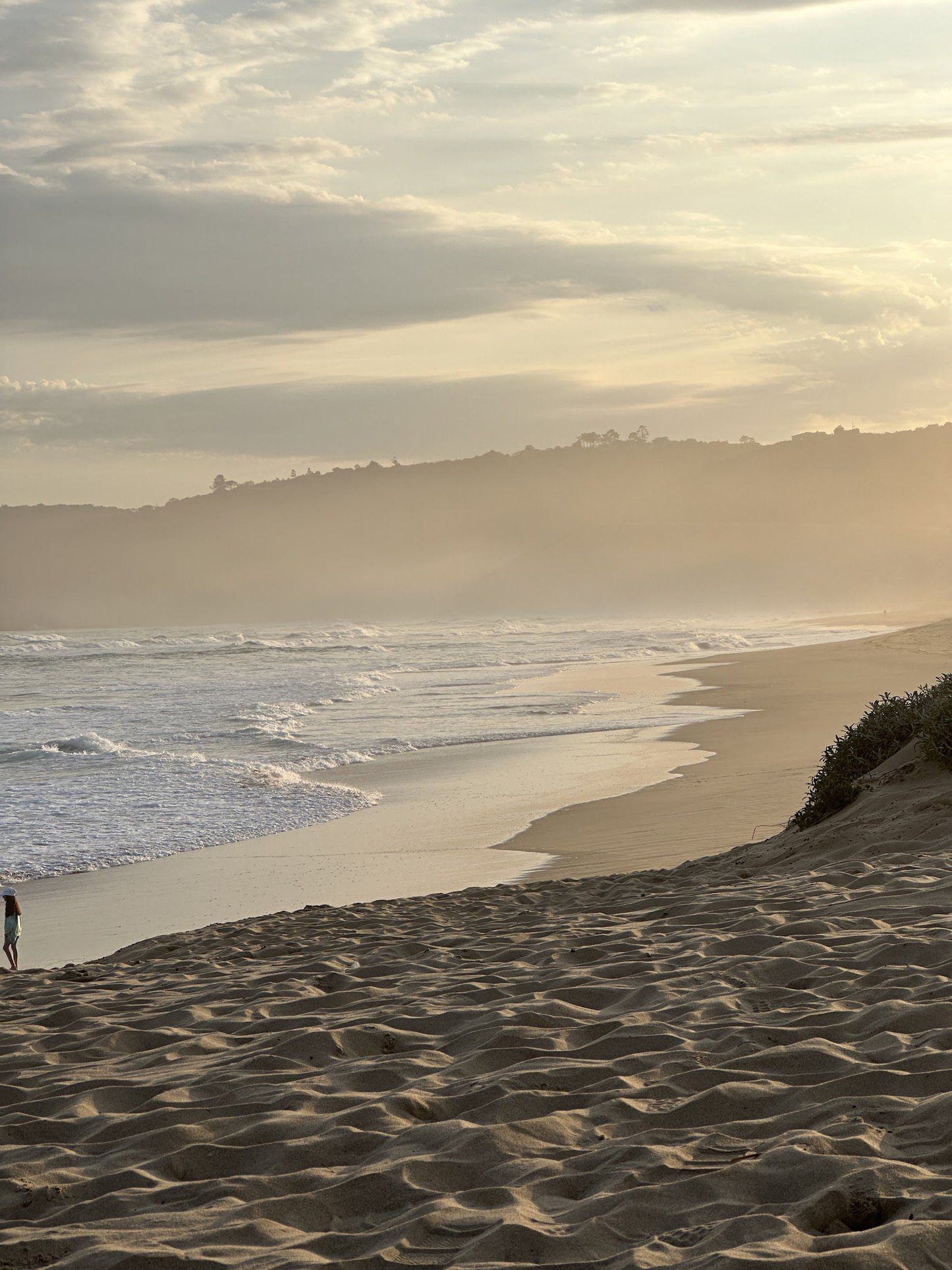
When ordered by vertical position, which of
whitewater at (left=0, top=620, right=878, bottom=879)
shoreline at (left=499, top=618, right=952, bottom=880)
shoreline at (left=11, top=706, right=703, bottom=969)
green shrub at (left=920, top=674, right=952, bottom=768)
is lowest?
shoreline at (left=499, top=618, right=952, bottom=880)

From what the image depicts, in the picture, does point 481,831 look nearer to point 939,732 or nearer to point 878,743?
point 878,743

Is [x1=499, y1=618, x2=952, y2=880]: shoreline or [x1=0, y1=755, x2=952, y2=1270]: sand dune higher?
[x1=0, y1=755, x2=952, y2=1270]: sand dune

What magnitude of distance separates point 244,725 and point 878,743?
16417mm

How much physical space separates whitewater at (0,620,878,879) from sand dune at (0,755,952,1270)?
7017 millimetres

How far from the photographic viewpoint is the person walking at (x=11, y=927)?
313 inches

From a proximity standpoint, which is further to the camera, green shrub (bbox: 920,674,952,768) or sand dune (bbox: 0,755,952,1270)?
green shrub (bbox: 920,674,952,768)

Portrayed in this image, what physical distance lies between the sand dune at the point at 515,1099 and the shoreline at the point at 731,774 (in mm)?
4375

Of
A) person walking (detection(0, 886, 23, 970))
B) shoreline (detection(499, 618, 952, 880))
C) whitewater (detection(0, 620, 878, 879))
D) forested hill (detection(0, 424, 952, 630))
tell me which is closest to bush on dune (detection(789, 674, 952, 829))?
shoreline (detection(499, 618, 952, 880))

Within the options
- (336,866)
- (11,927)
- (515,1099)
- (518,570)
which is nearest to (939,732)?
(336,866)

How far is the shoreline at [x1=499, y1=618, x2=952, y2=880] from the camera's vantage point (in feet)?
37.1

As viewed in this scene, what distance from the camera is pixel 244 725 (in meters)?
24.2

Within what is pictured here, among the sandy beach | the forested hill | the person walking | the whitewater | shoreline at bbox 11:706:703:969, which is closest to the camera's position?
the person walking

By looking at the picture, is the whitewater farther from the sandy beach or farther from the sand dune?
the sand dune

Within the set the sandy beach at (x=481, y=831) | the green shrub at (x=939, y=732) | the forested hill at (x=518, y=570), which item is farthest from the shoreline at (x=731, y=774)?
the forested hill at (x=518, y=570)
